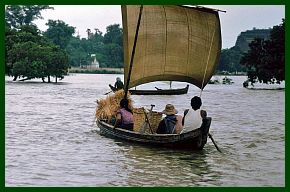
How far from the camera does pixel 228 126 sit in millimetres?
20906

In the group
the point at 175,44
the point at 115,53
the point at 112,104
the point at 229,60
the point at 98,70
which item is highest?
the point at 115,53

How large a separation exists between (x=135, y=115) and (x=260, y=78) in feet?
113

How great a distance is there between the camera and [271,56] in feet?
151

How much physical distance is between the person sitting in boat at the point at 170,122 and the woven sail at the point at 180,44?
4.89m

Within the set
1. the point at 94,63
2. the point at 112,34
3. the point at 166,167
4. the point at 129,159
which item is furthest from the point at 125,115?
the point at 112,34

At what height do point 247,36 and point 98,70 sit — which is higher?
point 247,36

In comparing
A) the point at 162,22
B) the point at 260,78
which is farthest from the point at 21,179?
the point at 260,78

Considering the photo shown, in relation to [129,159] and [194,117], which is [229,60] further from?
[129,159]

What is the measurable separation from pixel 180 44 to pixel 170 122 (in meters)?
6.39

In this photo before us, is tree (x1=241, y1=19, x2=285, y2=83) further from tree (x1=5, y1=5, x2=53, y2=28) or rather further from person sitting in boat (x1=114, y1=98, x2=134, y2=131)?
tree (x1=5, y1=5, x2=53, y2=28)

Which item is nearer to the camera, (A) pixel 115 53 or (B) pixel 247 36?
(A) pixel 115 53

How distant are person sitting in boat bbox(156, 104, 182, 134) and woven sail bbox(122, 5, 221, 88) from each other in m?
4.89

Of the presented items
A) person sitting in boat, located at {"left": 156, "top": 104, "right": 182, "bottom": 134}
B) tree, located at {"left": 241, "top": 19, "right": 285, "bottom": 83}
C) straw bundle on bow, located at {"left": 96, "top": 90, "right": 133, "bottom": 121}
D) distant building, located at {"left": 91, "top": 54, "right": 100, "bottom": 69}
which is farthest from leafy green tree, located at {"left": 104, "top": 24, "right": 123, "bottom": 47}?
person sitting in boat, located at {"left": 156, "top": 104, "right": 182, "bottom": 134}

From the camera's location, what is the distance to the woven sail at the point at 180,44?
18.5 meters
